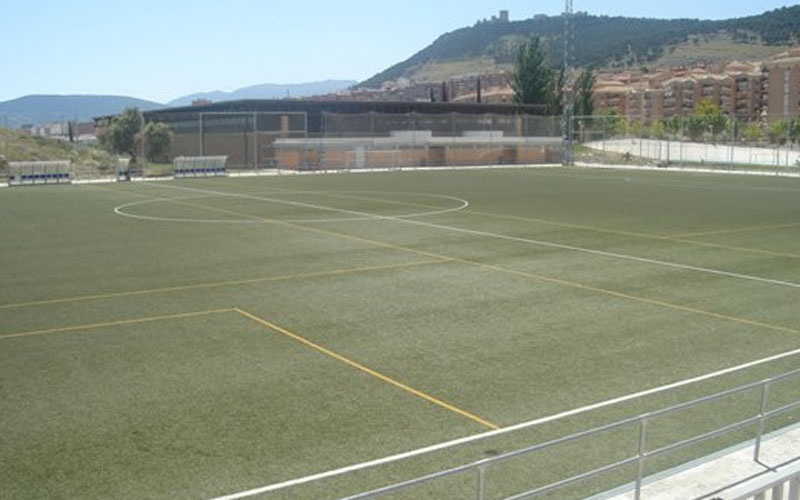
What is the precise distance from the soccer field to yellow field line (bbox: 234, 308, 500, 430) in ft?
0.16

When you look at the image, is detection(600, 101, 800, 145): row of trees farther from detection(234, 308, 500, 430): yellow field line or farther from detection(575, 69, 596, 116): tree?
detection(234, 308, 500, 430): yellow field line

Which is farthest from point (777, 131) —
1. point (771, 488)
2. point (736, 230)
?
point (771, 488)

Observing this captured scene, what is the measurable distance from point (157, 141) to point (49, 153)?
37.1 feet

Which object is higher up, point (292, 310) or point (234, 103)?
point (234, 103)

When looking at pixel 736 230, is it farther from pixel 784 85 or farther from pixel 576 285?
pixel 784 85

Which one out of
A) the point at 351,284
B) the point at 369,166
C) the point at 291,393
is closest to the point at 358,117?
the point at 369,166

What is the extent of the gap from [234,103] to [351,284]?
3270 inches

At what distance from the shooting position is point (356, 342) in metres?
13.9

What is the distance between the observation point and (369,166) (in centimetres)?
7544

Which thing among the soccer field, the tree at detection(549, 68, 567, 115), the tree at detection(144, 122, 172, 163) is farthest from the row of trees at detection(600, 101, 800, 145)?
the soccer field

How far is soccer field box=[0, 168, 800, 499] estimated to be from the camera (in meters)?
9.04

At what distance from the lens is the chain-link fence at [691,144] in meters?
77.9

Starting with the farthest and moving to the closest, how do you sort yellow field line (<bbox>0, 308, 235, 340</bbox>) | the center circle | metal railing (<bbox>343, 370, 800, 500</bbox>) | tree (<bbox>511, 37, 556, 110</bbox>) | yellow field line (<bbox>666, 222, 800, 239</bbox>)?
1. tree (<bbox>511, 37, 556, 110</bbox>)
2. the center circle
3. yellow field line (<bbox>666, 222, 800, 239</bbox>)
4. yellow field line (<bbox>0, 308, 235, 340</bbox>)
5. metal railing (<bbox>343, 370, 800, 500</bbox>)

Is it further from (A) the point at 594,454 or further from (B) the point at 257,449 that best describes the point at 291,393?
(A) the point at 594,454
